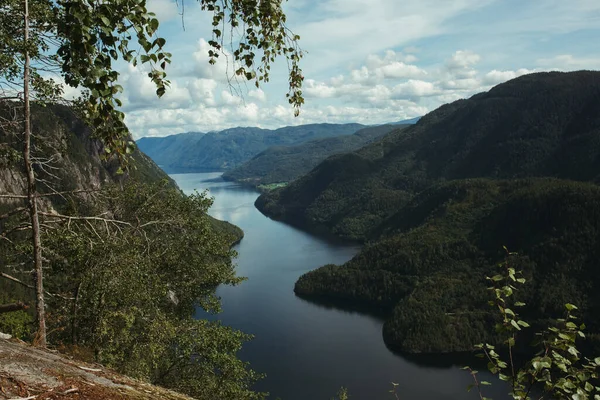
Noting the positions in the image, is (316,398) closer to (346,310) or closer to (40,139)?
(346,310)

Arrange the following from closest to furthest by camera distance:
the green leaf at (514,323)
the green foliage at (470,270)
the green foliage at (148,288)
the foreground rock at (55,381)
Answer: the green leaf at (514,323)
the foreground rock at (55,381)
the green foliage at (148,288)
the green foliage at (470,270)

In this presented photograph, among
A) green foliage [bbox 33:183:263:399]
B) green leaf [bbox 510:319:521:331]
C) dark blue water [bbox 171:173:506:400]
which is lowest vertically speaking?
dark blue water [bbox 171:173:506:400]

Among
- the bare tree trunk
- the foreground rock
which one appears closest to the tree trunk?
the bare tree trunk

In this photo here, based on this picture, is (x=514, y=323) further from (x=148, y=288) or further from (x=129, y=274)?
(x=148, y=288)

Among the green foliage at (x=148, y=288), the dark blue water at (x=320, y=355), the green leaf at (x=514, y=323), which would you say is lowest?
the dark blue water at (x=320, y=355)

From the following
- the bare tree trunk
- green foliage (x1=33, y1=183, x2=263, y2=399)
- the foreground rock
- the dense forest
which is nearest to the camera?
the foreground rock

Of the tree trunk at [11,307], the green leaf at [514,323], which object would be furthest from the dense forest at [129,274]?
the green leaf at [514,323]

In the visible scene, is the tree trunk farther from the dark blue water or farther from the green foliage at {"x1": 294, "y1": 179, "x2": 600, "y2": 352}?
the green foliage at {"x1": 294, "y1": 179, "x2": 600, "y2": 352}

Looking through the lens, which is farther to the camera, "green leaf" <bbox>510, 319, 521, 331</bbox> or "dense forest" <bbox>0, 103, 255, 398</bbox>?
"dense forest" <bbox>0, 103, 255, 398</bbox>

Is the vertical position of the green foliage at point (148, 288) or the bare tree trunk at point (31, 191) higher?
the bare tree trunk at point (31, 191)

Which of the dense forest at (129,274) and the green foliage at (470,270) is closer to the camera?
the dense forest at (129,274)

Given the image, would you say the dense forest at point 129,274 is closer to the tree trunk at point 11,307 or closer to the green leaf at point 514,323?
the tree trunk at point 11,307
